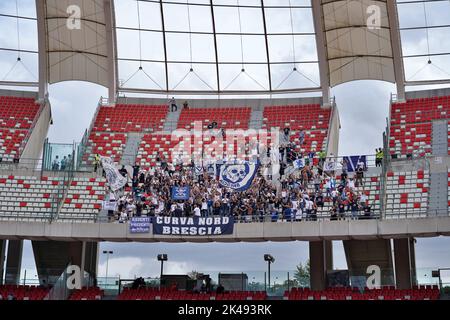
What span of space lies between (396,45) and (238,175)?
16.4 metres

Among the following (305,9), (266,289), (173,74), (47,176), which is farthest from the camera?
(173,74)

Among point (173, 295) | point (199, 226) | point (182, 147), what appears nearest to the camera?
point (199, 226)

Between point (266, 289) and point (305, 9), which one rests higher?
point (305, 9)

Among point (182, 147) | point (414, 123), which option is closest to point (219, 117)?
point (182, 147)

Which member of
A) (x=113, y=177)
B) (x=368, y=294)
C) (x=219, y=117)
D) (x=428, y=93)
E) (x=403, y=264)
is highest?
(x=428, y=93)

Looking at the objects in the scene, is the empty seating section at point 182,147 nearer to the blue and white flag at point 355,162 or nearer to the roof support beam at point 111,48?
the roof support beam at point 111,48

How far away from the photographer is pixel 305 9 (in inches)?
1940

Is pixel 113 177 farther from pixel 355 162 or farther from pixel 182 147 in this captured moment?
pixel 355 162

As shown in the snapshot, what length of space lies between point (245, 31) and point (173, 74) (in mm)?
6454

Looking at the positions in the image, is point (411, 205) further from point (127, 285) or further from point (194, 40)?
point (194, 40)

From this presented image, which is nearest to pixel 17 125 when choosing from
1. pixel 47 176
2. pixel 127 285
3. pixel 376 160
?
pixel 47 176

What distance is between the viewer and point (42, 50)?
51188 mm

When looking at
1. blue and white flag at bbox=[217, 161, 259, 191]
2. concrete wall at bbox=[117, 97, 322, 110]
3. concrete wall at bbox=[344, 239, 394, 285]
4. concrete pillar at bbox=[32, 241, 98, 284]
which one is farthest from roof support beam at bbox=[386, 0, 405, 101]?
concrete pillar at bbox=[32, 241, 98, 284]

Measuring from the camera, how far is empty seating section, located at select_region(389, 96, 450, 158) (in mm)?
46719
